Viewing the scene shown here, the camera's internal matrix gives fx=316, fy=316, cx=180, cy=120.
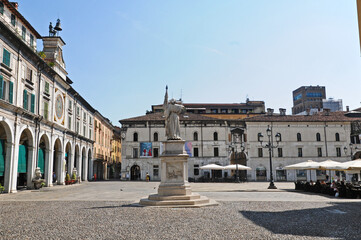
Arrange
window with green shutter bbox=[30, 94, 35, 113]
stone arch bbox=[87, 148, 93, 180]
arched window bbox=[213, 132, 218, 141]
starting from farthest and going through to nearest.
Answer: arched window bbox=[213, 132, 218, 141] < stone arch bbox=[87, 148, 93, 180] < window with green shutter bbox=[30, 94, 35, 113]

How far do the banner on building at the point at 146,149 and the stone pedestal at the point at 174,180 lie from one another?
35.2 meters

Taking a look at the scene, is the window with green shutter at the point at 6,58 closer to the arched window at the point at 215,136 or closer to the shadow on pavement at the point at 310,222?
the shadow on pavement at the point at 310,222

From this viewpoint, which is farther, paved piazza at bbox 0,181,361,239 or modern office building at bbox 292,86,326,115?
modern office building at bbox 292,86,326,115

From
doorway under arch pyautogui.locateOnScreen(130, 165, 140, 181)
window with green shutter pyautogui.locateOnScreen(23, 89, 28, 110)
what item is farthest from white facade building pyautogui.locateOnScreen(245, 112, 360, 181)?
window with green shutter pyautogui.locateOnScreen(23, 89, 28, 110)

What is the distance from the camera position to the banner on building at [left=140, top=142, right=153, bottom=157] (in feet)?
156

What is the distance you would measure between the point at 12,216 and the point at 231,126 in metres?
41.5

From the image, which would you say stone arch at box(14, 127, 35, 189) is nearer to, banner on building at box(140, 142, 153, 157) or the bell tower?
the bell tower

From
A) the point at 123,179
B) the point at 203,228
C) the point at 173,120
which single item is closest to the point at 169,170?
the point at 173,120

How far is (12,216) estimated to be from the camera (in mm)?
10094

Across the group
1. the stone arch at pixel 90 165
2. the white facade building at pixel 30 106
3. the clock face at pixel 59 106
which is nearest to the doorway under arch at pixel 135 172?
the stone arch at pixel 90 165

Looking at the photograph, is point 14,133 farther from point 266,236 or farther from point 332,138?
point 332,138

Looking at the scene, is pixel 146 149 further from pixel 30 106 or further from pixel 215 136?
pixel 30 106

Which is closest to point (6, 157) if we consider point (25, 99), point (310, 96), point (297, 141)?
point (25, 99)

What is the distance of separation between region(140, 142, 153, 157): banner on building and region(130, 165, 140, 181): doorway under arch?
284cm
